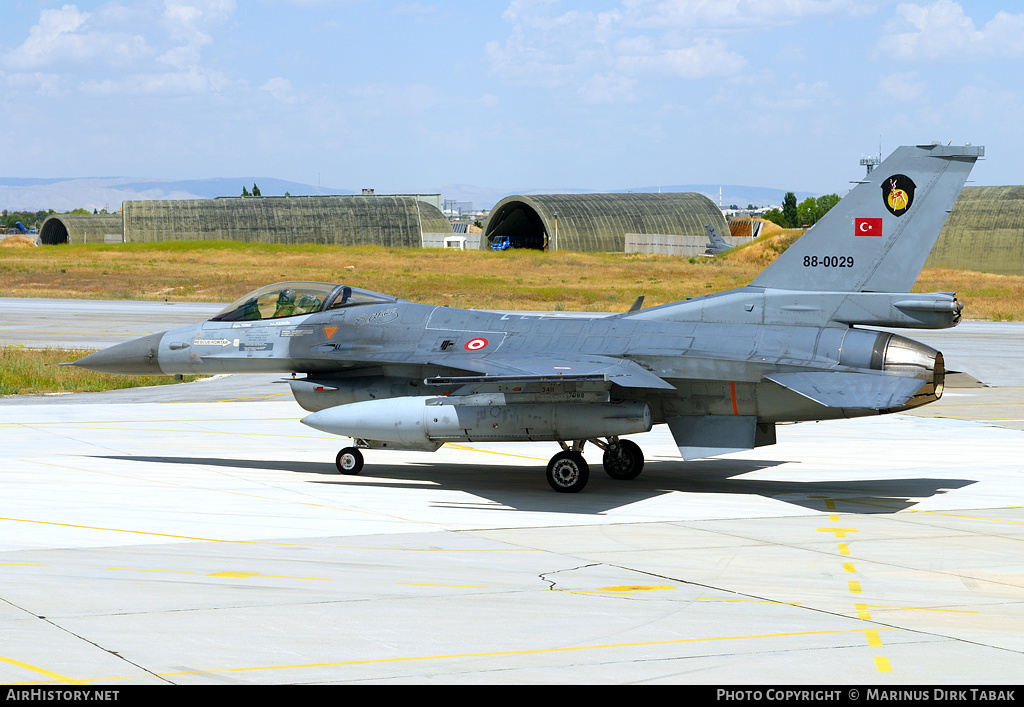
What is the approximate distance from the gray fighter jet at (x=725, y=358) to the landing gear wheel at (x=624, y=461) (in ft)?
0.31

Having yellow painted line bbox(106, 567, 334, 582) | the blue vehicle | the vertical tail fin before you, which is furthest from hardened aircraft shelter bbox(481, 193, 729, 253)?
yellow painted line bbox(106, 567, 334, 582)

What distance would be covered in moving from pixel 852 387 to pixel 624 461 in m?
3.90

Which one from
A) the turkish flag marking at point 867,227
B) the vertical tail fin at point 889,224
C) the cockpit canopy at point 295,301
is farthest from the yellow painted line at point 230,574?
the turkish flag marking at point 867,227

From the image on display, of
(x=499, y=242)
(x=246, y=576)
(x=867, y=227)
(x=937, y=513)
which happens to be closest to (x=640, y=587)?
(x=246, y=576)

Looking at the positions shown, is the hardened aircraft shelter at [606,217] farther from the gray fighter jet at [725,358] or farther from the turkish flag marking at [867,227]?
the turkish flag marking at [867,227]

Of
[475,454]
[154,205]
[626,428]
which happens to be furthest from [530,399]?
[154,205]

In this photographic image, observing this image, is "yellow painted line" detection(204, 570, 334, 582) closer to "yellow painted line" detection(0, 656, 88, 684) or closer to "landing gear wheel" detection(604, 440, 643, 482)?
"yellow painted line" detection(0, 656, 88, 684)

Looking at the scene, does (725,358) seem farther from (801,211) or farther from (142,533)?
(801,211)

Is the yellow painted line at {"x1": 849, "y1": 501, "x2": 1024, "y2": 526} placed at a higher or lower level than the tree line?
lower

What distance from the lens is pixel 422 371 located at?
16406mm

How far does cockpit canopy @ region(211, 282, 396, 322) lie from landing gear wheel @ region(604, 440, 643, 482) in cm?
433

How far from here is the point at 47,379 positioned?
2800 centimetres

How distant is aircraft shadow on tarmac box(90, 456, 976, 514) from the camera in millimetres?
14688
